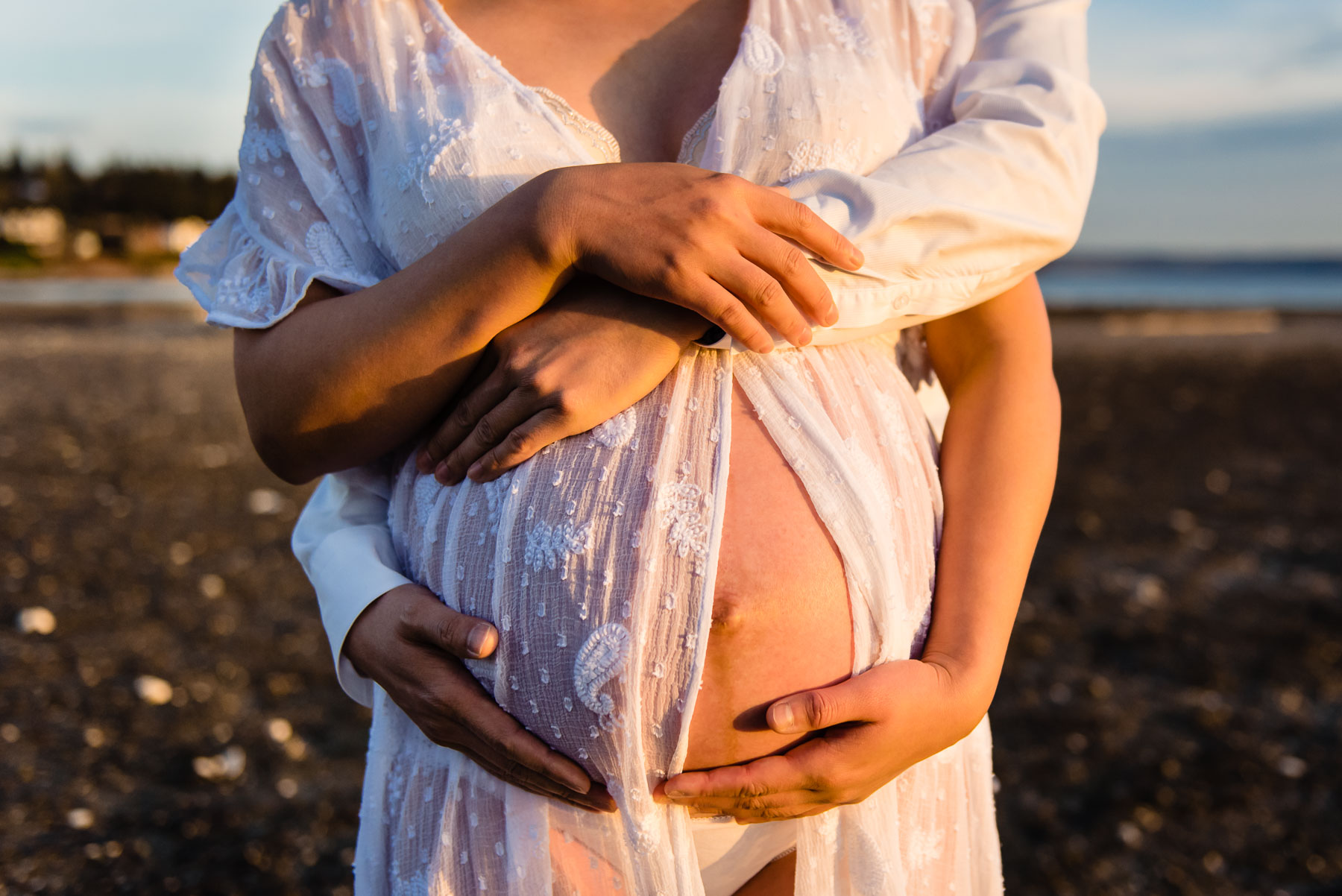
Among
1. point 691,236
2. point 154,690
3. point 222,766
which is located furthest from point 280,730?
point 691,236

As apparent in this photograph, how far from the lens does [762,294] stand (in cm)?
98

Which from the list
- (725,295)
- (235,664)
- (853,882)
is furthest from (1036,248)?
(235,664)

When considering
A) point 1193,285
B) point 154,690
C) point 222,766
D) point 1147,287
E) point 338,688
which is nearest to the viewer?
point 222,766

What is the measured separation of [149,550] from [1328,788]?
5530 mm

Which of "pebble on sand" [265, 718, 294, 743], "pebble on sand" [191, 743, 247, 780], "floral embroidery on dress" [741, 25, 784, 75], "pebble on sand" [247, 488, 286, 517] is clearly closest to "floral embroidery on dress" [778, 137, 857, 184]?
"floral embroidery on dress" [741, 25, 784, 75]

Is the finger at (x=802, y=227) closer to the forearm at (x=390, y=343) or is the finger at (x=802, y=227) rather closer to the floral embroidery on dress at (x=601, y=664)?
the forearm at (x=390, y=343)

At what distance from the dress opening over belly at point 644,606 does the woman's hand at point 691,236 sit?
123 millimetres

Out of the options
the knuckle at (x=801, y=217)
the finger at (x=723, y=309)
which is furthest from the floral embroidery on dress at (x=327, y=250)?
the knuckle at (x=801, y=217)

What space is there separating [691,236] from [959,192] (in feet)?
1.10

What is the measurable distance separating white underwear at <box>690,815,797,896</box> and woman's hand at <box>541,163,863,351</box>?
0.57 metres

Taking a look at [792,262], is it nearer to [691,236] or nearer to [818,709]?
[691,236]

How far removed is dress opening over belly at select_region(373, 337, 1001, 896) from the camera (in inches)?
38.8

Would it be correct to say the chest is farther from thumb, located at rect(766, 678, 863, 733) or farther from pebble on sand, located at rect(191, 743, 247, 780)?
pebble on sand, located at rect(191, 743, 247, 780)

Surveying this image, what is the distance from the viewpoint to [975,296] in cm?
111
